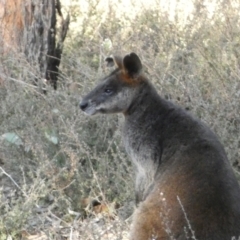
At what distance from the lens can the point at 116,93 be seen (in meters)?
6.13

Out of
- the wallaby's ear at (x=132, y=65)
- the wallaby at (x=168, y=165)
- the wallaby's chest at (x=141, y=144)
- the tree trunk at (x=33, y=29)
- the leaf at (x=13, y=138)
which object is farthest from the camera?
the tree trunk at (x=33, y=29)

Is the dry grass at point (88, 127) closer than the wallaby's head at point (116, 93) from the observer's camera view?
Yes

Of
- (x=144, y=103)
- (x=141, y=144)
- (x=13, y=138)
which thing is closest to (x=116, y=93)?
(x=144, y=103)

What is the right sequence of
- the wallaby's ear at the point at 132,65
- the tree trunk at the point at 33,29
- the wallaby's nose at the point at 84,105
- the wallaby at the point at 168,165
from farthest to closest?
the tree trunk at the point at 33,29 < the wallaby's nose at the point at 84,105 < the wallaby's ear at the point at 132,65 < the wallaby at the point at 168,165

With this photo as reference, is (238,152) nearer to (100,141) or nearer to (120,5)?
(100,141)

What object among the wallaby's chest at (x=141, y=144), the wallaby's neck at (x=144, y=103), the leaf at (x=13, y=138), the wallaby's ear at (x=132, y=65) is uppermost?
the wallaby's ear at (x=132, y=65)

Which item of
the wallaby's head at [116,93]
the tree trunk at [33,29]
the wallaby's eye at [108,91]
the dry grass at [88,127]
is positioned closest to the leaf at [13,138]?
the dry grass at [88,127]

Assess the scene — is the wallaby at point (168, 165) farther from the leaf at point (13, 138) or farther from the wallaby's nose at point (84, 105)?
the leaf at point (13, 138)

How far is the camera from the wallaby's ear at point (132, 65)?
19.6ft

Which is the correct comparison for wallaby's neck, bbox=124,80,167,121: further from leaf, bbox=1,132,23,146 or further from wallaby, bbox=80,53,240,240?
leaf, bbox=1,132,23,146

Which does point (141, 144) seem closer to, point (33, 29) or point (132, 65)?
point (132, 65)

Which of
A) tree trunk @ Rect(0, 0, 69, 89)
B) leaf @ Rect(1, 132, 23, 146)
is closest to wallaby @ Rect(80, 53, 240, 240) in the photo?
leaf @ Rect(1, 132, 23, 146)

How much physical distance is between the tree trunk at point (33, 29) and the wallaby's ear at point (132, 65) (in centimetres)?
286

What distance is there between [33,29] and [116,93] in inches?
123
